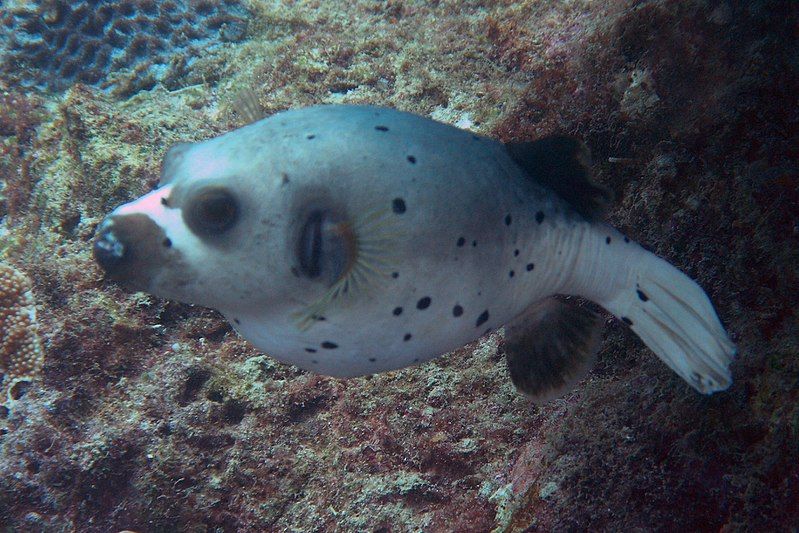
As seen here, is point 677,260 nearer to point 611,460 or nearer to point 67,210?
point 611,460

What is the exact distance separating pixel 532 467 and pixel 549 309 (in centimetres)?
92

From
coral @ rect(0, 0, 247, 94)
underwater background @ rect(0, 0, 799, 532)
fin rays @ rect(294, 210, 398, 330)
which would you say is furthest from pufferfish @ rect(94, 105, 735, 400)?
coral @ rect(0, 0, 247, 94)

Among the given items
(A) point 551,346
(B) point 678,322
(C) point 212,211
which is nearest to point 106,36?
(C) point 212,211

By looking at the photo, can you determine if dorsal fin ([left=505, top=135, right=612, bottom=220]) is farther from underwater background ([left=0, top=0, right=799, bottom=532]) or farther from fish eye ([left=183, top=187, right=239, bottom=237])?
fish eye ([left=183, top=187, right=239, bottom=237])

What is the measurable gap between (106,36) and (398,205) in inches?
336

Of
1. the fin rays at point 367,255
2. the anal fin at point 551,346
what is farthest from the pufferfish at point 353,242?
the anal fin at point 551,346

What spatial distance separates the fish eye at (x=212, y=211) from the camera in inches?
72.3

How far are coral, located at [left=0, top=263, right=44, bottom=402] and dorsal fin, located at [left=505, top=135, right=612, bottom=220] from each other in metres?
4.37

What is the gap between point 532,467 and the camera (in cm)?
260

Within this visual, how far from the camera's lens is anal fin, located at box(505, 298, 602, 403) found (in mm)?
2352

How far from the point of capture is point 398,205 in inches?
73.4

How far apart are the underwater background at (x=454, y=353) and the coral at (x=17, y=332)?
0.02 metres

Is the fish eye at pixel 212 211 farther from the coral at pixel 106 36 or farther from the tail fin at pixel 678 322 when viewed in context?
the coral at pixel 106 36

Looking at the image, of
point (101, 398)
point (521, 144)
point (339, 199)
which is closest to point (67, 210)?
point (101, 398)
